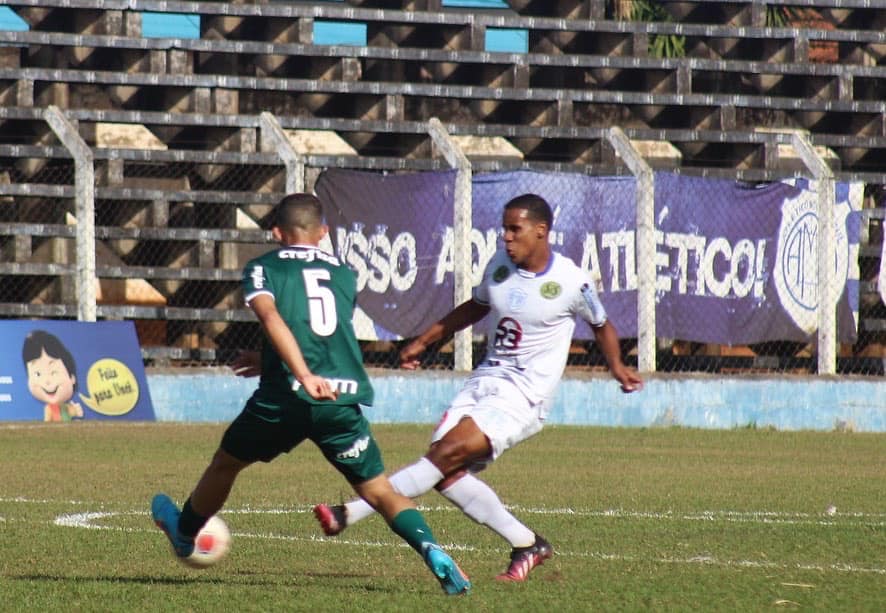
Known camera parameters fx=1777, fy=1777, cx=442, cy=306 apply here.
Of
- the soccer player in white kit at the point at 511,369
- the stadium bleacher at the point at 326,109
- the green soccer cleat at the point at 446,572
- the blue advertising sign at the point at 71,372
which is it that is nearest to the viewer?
the green soccer cleat at the point at 446,572

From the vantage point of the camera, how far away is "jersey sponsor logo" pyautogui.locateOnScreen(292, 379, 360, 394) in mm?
7117

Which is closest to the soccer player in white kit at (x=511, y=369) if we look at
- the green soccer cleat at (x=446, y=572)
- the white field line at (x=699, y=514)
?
the green soccer cleat at (x=446, y=572)

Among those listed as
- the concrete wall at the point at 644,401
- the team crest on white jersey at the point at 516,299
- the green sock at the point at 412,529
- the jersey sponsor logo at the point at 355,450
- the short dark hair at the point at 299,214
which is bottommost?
the concrete wall at the point at 644,401

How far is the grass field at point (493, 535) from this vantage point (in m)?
7.24

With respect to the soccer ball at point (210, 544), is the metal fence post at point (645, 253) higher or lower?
higher

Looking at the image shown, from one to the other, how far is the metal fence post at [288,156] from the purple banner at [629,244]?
0.34 m

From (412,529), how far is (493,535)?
2.60m

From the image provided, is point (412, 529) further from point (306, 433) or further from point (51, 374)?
point (51, 374)

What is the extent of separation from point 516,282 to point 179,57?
58.0 feet

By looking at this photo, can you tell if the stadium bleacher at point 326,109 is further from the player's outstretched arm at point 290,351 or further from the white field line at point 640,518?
the player's outstretched arm at point 290,351

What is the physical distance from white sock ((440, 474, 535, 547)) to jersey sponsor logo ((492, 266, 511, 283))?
100 cm

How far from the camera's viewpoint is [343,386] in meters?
7.18

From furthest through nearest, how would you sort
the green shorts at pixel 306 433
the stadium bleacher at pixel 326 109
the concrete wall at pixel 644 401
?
the stadium bleacher at pixel 326 109, the concrete wall at pixel 644 401, the green shorts at pixel 306 433

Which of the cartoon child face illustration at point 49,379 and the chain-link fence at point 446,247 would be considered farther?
the chain-link fence at point 446,247
